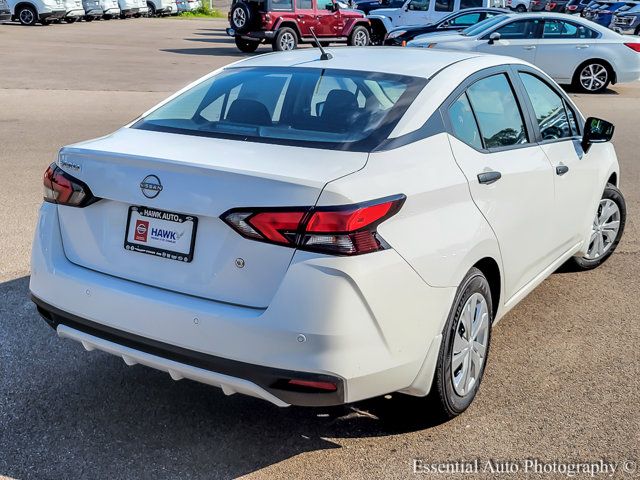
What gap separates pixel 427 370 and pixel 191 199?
121cm

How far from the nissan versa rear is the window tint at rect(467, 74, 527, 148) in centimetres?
2

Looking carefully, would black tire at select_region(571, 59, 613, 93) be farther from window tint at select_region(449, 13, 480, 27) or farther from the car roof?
the car roof

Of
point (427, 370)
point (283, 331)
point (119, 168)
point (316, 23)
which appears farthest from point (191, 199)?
point (316, 23)

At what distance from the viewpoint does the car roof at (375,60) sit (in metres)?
4.06

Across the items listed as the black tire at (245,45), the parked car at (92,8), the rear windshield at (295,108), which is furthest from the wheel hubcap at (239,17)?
the rear windshield at (295,108)

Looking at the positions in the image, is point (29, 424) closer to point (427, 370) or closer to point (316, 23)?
point (427, 370)

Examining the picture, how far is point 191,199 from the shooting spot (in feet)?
10.1

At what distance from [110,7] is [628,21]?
79.3ft

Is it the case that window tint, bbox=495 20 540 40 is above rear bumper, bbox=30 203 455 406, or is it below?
below

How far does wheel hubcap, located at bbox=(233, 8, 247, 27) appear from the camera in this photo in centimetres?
2388

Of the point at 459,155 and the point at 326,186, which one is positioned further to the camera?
the point at 459,155

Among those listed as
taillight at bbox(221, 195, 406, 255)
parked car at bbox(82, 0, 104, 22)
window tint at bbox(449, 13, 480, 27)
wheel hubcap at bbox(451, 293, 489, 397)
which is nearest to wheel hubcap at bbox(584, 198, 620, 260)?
wheel hubcap at bbox(451, 293, 489, 397)

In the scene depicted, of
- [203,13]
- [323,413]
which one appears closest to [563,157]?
[323,413]

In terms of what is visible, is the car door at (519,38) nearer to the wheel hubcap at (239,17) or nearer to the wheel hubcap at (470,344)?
the wheel hubcap at (239,17)
